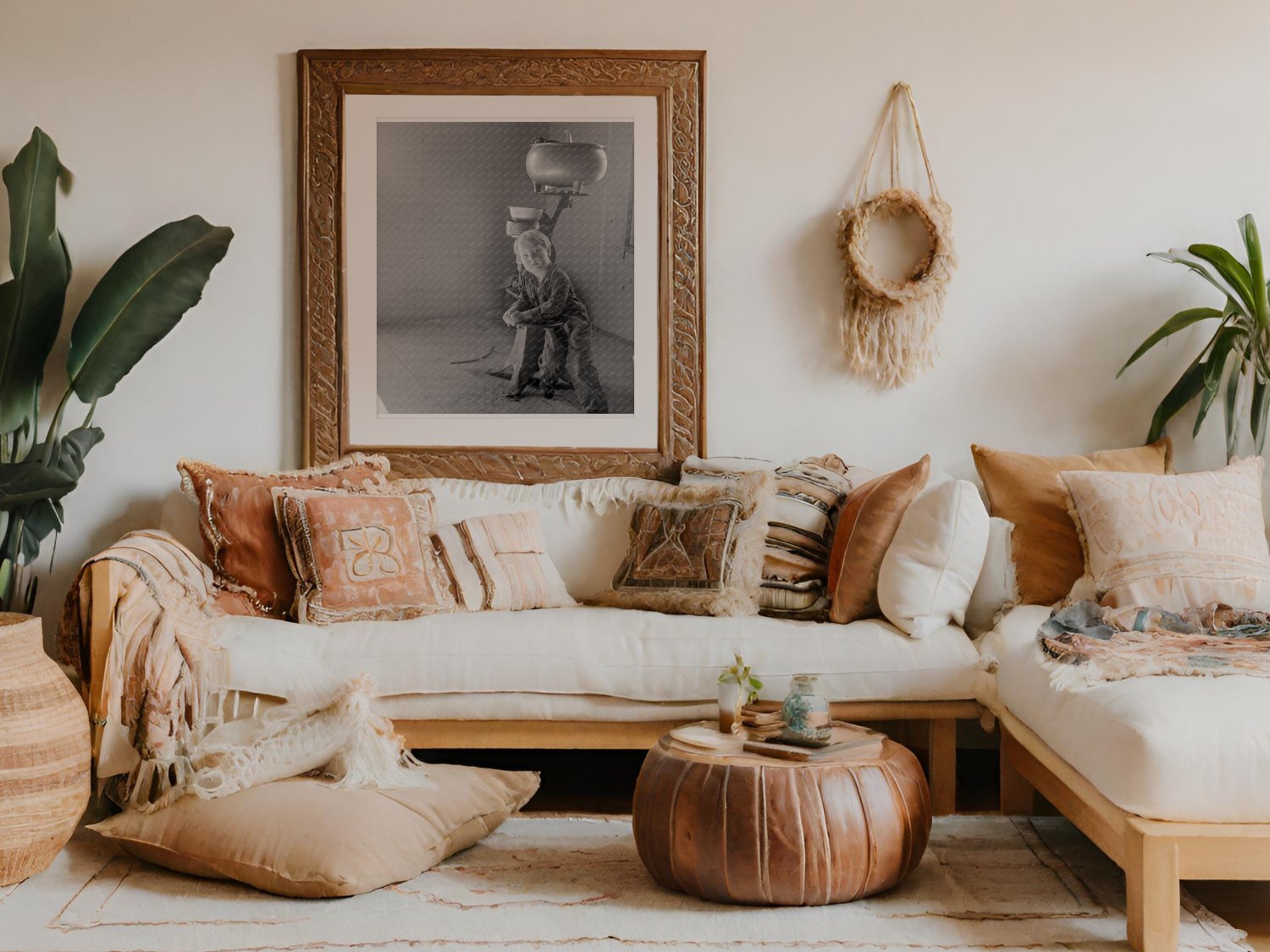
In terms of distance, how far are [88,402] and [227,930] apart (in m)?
1.92

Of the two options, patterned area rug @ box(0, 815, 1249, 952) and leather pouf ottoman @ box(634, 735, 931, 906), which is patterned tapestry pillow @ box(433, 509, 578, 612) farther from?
leather pouf ottoman @ box(634, 735, 931, 906)

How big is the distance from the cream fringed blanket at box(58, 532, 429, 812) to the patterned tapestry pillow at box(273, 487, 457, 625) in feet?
1.11

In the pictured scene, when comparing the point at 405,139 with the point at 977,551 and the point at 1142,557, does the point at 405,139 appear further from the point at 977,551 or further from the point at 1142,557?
the point at 1142,557

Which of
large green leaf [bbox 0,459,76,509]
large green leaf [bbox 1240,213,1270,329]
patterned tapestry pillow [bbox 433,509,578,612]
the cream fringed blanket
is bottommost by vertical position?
the cream fringed blanket

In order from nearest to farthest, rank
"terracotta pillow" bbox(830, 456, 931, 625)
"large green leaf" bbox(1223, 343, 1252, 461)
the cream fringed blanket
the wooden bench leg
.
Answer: the cream fringed blanket
the wooden bench leg
"terracotta pillow" bbox(830, 456, 931, 625)
"large green leaf" bbox(1223, 343, 1252, 461)

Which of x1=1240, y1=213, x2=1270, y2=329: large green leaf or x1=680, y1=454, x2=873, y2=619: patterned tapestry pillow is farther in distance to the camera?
x1=1240, y1=213, x2=1270, y2=329: large green leaf

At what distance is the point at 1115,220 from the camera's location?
12.1ft

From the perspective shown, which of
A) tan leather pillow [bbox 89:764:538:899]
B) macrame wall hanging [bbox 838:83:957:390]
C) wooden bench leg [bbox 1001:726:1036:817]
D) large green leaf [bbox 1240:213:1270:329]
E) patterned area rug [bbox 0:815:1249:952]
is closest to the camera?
patterned area rug [bbox 0:815:1249:952]

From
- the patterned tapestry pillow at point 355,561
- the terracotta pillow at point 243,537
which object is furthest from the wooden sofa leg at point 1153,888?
the terracotta pillow at point 243,537

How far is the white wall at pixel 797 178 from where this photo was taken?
3.68 m

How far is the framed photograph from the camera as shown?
3.67 m

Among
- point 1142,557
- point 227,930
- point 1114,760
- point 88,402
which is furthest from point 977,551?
point 88,402

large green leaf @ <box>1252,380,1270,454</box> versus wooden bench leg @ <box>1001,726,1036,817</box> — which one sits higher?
large green leaf @ <box>1252,380,1270,454</box>

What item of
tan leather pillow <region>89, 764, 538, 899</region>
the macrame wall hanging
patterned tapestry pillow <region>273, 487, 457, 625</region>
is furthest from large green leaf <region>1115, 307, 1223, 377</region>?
tan leather pillow <region>89, 764, 538, 899</region>
